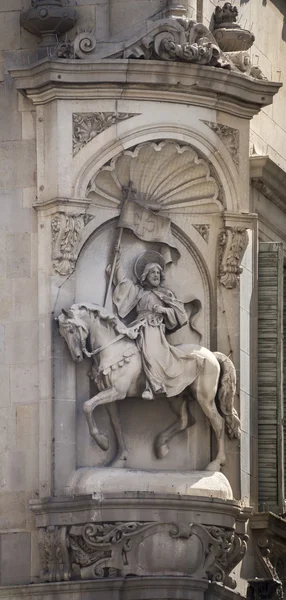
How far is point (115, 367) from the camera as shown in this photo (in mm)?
27359

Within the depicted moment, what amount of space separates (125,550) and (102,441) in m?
1.19

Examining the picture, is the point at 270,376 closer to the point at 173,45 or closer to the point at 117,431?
the point at 117,431

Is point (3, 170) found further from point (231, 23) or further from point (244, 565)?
point (244, 565)

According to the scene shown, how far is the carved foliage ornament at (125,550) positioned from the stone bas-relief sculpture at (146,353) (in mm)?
894

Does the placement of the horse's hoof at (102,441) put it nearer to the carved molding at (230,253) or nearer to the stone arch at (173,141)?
the carved molding at (230,253)

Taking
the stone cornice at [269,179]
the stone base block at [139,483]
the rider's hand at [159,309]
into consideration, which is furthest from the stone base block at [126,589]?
the stone cornice at [269,179]

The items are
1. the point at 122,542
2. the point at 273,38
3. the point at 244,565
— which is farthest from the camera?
the point at 273,38

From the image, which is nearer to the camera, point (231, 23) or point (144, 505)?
point (144, 505)

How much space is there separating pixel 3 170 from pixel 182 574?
4.51 meters

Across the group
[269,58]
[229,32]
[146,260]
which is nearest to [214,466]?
[146,260]

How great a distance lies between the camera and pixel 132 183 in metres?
28.0

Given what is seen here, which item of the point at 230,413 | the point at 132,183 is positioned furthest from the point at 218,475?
the point at 132,183

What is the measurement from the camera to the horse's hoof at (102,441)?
89.8ft

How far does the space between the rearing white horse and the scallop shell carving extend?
1330mm
